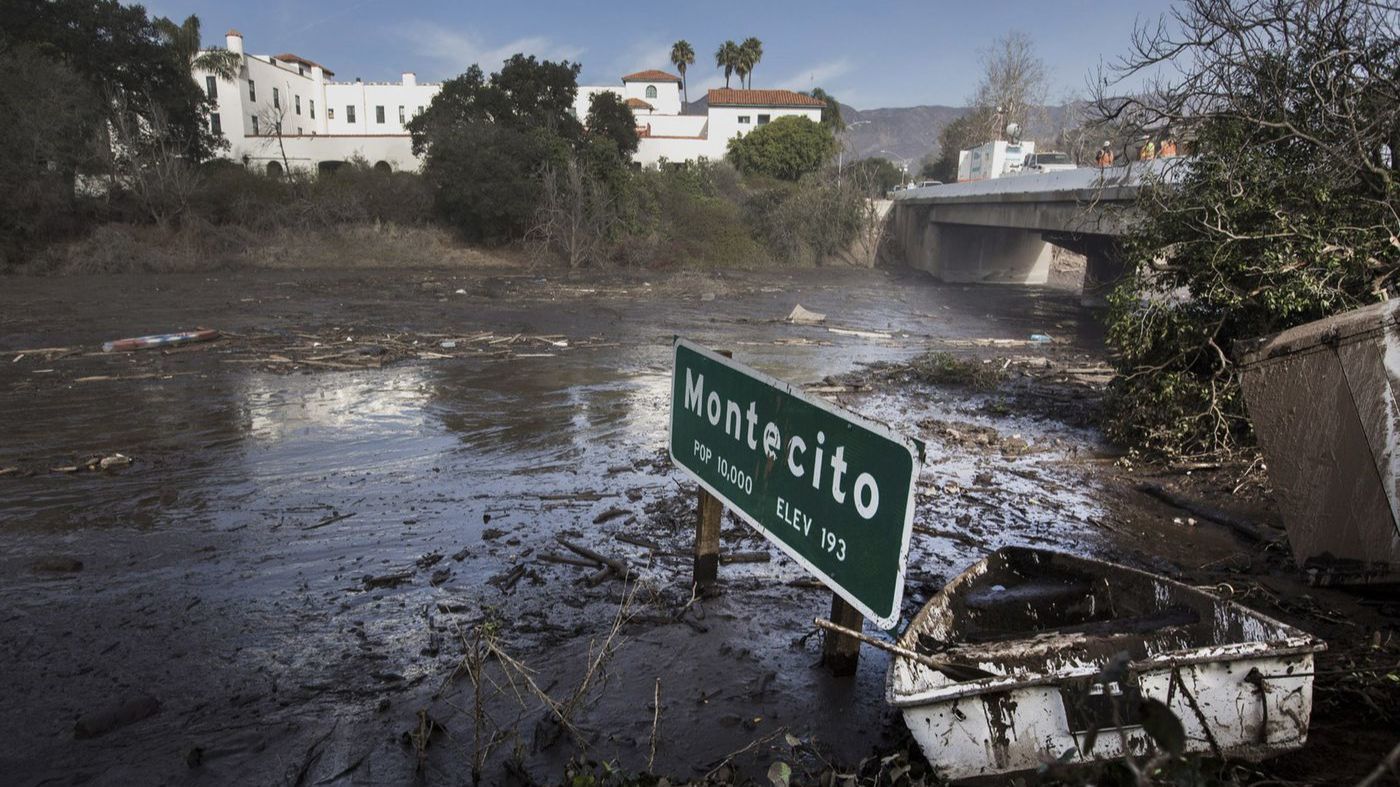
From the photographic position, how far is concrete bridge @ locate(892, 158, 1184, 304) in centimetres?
2788

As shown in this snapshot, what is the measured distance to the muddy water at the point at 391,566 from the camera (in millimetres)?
4105

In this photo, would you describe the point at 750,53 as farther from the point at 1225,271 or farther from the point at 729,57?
the point at 1225,271

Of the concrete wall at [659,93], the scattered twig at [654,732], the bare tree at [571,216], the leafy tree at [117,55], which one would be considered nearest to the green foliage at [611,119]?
the bare tree at [571,216]

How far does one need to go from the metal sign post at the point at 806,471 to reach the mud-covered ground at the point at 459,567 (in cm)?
80

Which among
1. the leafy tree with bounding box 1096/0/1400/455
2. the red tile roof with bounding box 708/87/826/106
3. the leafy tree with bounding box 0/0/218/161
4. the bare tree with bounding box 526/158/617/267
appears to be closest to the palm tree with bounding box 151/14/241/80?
the leafy tree with bounding box 0/0/218/161

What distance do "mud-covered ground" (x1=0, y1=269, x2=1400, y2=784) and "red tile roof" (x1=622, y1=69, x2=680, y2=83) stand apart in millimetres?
69735

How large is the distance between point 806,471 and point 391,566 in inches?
154

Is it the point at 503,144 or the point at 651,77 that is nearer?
the point at 503,144

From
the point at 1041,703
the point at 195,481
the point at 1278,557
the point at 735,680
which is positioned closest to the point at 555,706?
the point at 735,680

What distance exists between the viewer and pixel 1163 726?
4.57 ft

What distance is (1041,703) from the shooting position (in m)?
3.13

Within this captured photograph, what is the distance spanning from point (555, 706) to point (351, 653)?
1.59 m

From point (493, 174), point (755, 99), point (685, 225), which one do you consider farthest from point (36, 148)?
point (755, 99)

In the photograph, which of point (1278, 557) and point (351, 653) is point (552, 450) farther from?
point (1278, 557)
